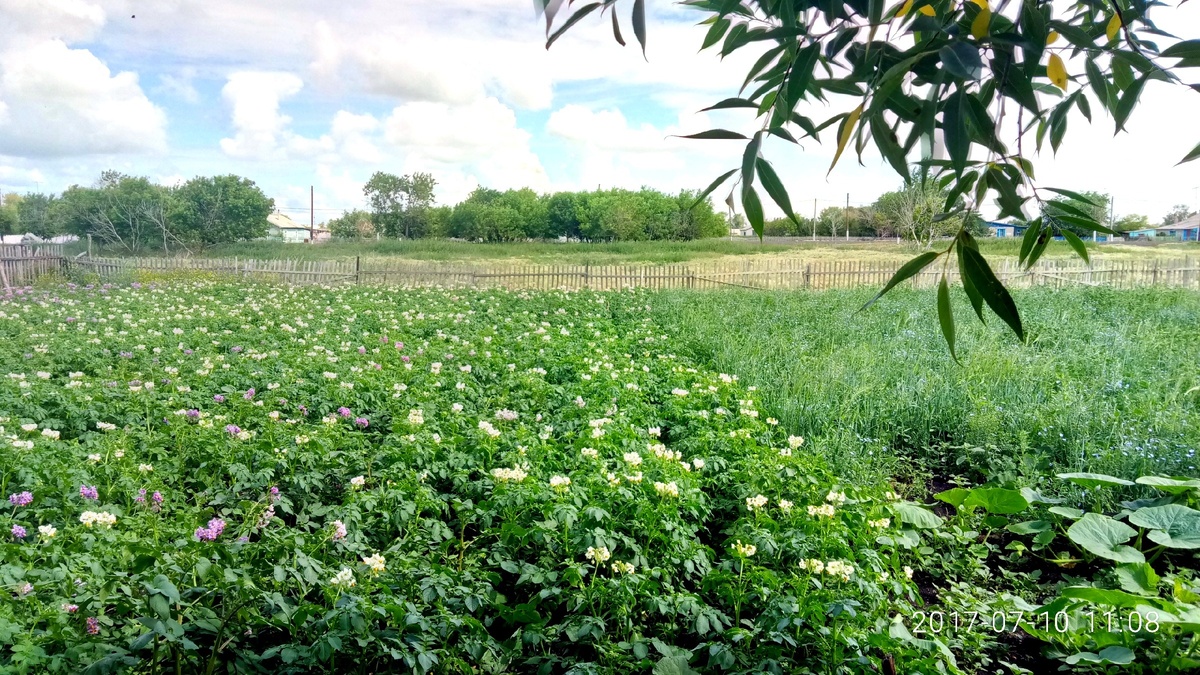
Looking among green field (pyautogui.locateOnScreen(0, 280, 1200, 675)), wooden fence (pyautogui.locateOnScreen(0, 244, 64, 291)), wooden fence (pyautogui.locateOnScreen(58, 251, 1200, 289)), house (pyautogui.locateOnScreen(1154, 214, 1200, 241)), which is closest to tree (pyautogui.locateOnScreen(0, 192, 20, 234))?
wooden fence (pyautogui.locateOnScreen(0, 244, 64, 291))

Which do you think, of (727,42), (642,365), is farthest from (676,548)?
(642,365)

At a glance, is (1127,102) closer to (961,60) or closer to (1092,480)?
(961,60)

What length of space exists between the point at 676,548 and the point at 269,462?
189 centimetres

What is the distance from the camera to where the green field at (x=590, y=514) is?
206cm

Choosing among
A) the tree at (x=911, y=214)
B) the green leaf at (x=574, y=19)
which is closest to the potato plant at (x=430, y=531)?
the green leaf at (x=574, y=19)

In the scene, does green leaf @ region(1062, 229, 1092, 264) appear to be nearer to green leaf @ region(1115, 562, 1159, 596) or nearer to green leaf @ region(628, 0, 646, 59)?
green leaf @ region(628, 0, 646, 59)

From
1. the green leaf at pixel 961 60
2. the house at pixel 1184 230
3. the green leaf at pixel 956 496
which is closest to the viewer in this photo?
the green leaf at pixel 961 60

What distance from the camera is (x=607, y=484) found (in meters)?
2.86

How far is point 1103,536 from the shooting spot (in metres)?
2.81

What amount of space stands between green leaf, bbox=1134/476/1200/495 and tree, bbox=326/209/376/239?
3541 cm

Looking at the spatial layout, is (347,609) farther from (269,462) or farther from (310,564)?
(269,462)

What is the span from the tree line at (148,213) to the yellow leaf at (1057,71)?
26.2 metres

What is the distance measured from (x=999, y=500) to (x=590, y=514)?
1892mm

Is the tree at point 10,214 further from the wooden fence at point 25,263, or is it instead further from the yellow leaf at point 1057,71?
the yellow leaf at point 1057,71
